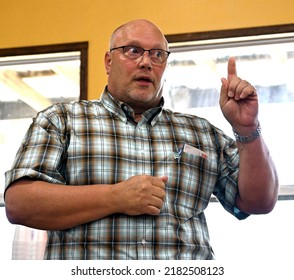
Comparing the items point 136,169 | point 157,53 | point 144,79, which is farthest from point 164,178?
point 157,53

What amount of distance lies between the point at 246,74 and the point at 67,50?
939mm

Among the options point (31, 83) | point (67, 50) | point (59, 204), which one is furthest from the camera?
point (31, 83)

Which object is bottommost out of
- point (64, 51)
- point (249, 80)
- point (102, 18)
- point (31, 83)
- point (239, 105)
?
point (239, 105)

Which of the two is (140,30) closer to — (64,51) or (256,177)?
(256,177)

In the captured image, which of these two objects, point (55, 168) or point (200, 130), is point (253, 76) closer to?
point (200, 130)

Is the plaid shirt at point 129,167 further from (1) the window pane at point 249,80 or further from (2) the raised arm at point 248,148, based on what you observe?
(1) the window pane at point 249,80

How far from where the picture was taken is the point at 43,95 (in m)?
3.08

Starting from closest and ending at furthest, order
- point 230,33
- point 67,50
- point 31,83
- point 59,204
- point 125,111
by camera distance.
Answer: point 59,204, point 125,111, point 230,33, point 67,50, point 31,83

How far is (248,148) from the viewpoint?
1.59 metres

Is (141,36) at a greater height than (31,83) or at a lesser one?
lesser

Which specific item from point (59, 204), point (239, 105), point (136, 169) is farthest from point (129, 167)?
point (239, 105)

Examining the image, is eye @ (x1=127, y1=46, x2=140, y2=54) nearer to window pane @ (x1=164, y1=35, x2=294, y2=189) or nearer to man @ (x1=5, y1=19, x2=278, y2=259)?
man @ (x1=5, y1=19, x2=278, y2=259)

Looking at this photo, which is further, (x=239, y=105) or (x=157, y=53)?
(x=157, y=53)

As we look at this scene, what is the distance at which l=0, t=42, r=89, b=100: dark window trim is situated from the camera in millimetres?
2896
